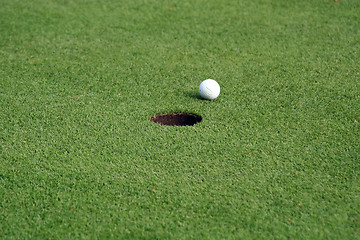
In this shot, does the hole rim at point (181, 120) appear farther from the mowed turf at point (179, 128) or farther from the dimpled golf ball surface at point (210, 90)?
the dimpled golf ball surface at point (210, 90)

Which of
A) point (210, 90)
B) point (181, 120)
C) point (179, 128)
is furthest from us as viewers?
point (210, 90)

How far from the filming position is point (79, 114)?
15.5ft

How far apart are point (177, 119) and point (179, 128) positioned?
302 mm

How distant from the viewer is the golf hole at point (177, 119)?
4.66 meters

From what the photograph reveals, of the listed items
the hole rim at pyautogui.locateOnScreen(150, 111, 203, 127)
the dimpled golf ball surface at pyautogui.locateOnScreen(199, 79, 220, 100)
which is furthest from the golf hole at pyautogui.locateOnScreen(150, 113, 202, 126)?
the dimpled golf ball surface at pyautogui.locateOnScreen(199, 79, 220, 100)

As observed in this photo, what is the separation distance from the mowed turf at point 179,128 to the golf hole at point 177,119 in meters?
0.08

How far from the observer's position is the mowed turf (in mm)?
3279

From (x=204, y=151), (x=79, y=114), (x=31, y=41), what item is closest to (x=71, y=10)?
(x=31, y=41)

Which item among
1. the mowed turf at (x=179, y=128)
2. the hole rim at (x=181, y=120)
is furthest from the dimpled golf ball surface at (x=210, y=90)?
the hole rim at (x=181, y=120)

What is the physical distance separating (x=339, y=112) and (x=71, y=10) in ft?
17.8

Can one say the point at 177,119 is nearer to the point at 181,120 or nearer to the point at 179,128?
the point at 181,120

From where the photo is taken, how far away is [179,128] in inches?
175

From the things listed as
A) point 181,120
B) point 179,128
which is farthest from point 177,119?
point 179,128

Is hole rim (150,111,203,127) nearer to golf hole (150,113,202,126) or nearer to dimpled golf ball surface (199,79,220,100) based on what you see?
golf hole (150,113,202,126)
